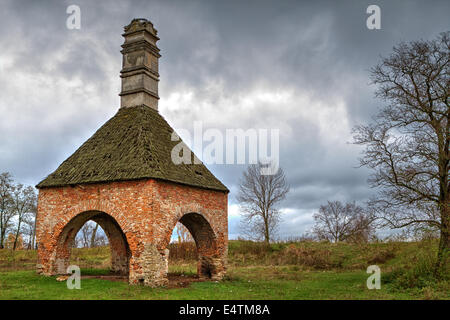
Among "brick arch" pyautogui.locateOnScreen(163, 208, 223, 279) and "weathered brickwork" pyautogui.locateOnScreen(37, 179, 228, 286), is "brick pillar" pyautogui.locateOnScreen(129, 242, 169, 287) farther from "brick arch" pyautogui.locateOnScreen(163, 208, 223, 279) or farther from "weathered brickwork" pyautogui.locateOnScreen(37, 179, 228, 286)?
"brick arch" pyautogui.locateOnScreen(163, 208, 223, 279)

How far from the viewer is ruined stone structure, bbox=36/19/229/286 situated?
532 inches

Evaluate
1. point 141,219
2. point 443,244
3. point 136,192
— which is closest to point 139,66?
point 136,192

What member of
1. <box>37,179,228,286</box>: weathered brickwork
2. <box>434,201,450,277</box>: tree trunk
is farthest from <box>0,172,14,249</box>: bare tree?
<box>434,201,450,277</box>: tree trunk

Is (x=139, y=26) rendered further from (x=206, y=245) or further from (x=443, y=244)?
(x=443, y=244)

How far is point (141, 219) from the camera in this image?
44.2 feet

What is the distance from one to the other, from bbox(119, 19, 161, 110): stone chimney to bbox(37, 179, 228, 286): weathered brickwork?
17.1 feet

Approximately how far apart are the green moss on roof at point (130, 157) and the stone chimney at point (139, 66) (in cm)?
57

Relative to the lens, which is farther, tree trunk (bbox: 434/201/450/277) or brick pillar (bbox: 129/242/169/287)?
tree trunk (bbox: 434/201/450/277)

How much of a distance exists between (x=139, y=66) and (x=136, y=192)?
687cm

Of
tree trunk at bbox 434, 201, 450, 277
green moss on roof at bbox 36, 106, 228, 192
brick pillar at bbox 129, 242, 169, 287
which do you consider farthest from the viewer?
green moss on roof at bbox 36, 106, 228, 192

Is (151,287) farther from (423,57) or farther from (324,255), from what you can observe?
(324,255)
